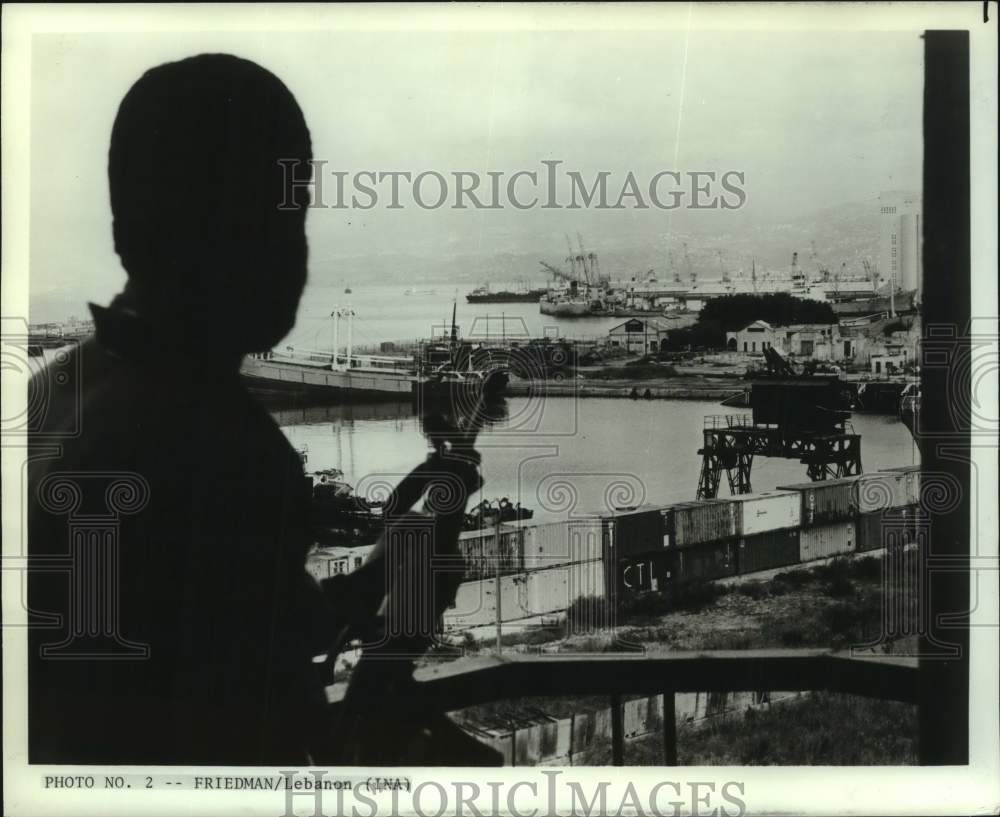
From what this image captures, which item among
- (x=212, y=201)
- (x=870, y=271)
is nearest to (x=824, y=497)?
(x=870, y=271)

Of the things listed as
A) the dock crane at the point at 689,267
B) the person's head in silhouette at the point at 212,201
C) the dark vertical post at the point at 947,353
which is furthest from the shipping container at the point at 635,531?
the person's head in silhouette at the point at 212,201

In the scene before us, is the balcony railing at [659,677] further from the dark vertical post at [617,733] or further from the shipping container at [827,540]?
the shipping container at [827,540]

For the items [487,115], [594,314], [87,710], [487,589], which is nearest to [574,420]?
[594,314]

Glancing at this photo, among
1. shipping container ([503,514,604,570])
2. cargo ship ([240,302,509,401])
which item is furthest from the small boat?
shipping container ([503,514,604,570])

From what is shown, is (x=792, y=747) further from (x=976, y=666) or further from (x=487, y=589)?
A: (x=487, y=589)

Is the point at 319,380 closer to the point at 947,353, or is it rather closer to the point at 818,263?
the point at 818,263

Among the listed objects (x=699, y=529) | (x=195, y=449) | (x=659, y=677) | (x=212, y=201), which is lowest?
(x=659, y=677)

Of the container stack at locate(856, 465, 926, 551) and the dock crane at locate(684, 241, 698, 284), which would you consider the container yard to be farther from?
the dock crane at locate(684, 241, 698, 284)
